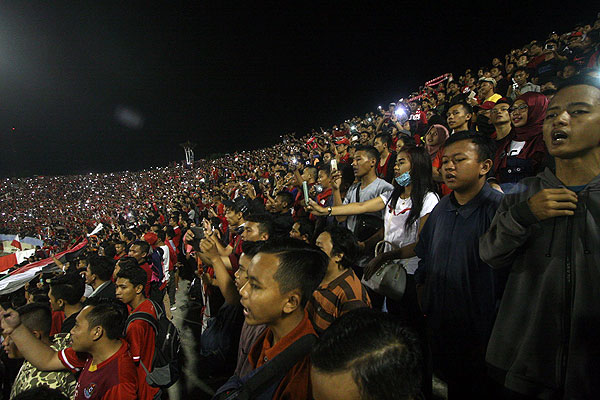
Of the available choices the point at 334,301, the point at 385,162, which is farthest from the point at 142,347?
the point at 385,162

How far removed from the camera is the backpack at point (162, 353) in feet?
8.93

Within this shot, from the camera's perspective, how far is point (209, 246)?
8.31ft

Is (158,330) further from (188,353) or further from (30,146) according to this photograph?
(30,146)

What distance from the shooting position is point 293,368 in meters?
1.40

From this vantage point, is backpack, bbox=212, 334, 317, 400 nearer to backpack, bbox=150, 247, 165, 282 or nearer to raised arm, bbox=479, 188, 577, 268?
raised arm, bbox=479, 188, 577, 268

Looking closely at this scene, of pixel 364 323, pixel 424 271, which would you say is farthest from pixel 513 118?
pixel 364 323

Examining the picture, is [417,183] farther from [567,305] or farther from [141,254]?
[141,254]

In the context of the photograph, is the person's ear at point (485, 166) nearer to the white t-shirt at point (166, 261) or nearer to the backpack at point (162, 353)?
the backpack at point (162, 353)

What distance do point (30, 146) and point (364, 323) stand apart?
102361 millimetres

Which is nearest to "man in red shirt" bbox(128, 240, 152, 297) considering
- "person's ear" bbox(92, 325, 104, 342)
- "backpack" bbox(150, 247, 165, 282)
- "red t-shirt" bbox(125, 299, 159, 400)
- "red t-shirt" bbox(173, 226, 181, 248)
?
"backpack" bbox(150, 247, 165, 282)

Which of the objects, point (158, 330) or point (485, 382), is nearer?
point (485, 382)

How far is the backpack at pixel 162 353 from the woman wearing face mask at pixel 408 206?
1.82 m

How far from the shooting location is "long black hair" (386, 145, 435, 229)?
279 centimetres

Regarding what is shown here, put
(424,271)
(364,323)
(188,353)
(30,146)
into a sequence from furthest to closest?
(30,146) → (188,353) → (424,271) → (364,323)
